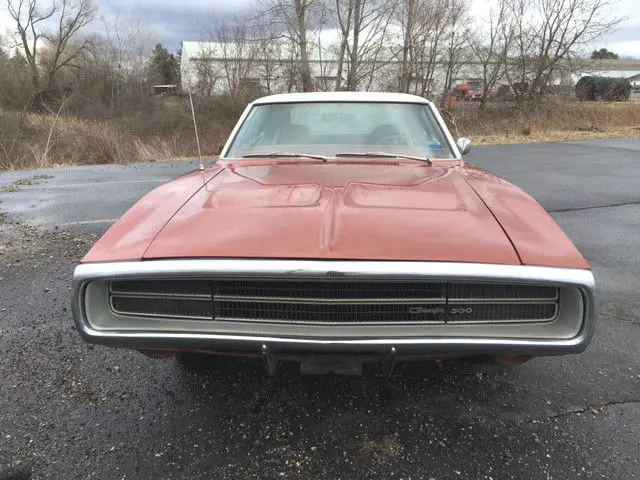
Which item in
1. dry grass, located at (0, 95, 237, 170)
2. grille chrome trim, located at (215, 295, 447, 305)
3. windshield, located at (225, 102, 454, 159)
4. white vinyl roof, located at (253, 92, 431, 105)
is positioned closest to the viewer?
grille chrome trim, located at (215, 295, 447, 305)

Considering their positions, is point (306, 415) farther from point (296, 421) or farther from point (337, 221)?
point (337, 221)

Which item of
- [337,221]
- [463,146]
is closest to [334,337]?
[337,221]

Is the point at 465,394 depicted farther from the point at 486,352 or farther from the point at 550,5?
the point at 550,5

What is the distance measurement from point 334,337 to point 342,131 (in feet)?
6.43

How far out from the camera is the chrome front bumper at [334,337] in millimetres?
1731

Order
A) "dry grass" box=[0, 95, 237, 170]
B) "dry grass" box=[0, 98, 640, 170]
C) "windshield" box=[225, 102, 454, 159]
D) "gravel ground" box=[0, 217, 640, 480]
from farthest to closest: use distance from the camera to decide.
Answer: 1. "dry grass" box=[0, 98, 640, 170]
2. "dry grass" box=[0, 95, 237, 170]
3. "windshield" box=[225, 102, 454, 159]
4. "gravel ground" box=[0, 217, 640, 480]

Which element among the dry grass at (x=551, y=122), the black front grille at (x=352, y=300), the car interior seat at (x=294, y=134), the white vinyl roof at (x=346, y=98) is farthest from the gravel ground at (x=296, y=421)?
the dry grass at (x=551, y=122)

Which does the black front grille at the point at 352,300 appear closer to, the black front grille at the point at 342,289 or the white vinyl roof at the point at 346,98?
the black front grille at the point at 342,289

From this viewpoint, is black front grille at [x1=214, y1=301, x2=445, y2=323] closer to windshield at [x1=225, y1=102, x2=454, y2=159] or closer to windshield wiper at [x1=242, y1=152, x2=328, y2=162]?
windshield wiper at [x1=242, y1=152, x2=328, y2=162]

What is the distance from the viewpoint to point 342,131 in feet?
11.2

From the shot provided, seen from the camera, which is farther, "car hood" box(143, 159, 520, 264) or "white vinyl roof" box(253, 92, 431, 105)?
"white vinyl roof" box(253, 92, 431, 105)

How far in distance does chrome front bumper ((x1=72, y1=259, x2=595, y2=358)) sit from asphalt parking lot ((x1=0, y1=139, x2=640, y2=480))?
534 mm

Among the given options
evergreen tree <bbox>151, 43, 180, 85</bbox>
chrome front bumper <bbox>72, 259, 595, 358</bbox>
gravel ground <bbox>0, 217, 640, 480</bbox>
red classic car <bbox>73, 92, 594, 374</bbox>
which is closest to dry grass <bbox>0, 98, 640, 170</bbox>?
evergreen tree <bbox>151, 43, 180, 85</bbox>

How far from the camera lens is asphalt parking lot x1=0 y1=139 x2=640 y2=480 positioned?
6.68 feet
